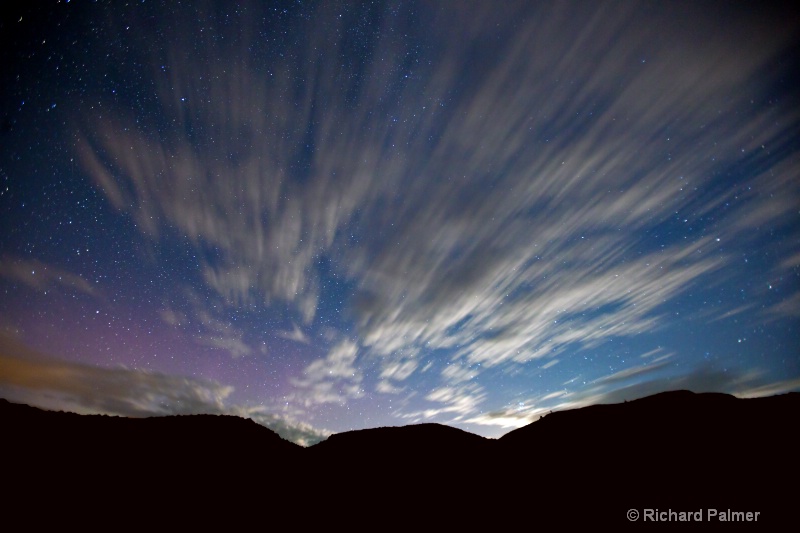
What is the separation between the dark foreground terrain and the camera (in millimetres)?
18219

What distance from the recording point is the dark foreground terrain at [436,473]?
59.8 ft

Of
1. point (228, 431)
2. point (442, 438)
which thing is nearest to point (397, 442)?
point (442, 438)

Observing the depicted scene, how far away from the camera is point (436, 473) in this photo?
→ 2853cm

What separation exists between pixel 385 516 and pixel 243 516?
10495 millimetres

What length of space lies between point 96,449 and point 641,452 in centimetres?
4576

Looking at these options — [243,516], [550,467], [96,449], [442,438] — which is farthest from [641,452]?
[96,449]

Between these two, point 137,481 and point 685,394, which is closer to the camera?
point 137,481

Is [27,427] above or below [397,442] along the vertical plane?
above

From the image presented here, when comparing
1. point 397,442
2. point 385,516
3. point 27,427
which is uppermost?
point 27,427

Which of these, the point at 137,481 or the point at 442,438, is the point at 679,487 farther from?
the point at 137,481

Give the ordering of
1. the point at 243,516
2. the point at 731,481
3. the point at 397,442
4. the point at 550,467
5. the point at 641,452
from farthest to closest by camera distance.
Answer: the point at 397,442 < the point at 550,467 < the point at 641,452 < the point at 243,516 < the point at 731,481

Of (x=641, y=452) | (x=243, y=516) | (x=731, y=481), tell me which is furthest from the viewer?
(x=641, y=452)

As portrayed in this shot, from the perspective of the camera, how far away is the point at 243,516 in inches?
844

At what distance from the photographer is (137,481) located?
76.1ft
